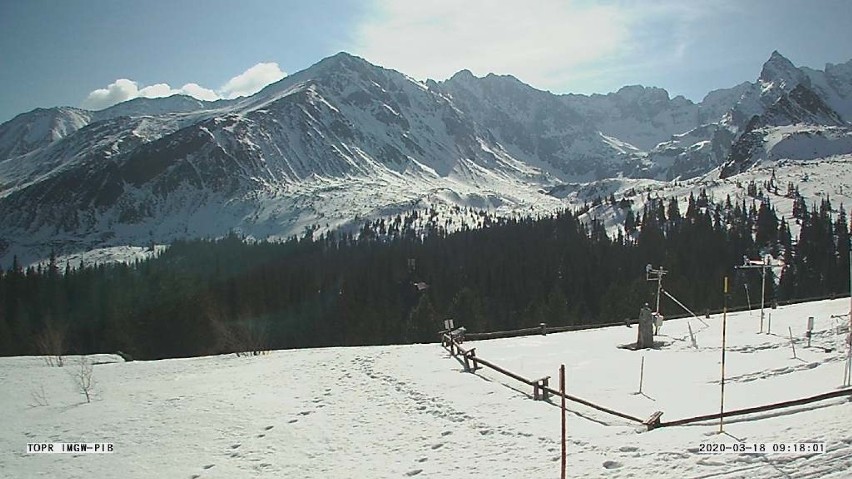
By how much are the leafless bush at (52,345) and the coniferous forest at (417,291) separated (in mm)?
656

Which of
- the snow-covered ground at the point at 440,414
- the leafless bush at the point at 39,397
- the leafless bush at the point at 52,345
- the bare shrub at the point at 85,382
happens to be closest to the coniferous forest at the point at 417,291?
the leafless bush at the point at 52,345

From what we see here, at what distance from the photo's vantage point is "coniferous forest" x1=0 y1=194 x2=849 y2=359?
255 ft

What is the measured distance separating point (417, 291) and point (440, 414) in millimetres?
100028

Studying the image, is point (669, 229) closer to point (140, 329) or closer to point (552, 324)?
point (552, 324)

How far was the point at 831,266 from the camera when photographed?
360ft

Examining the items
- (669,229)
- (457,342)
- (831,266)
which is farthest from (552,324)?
(669,229)

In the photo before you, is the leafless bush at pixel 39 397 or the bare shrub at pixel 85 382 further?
the bare shrub at pixel 85 382

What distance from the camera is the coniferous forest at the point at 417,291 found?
7775cm

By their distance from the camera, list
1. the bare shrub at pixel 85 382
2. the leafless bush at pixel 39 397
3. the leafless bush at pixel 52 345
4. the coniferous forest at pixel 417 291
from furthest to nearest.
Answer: the coniferous forest at pixel 417 291, the leafless bush at pixel 52 345, the bare shrub at pixel 85 382, the leafless bush at pixel 39 397

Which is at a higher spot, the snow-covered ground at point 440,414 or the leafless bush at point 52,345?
the snow-covered ground at point 440,414

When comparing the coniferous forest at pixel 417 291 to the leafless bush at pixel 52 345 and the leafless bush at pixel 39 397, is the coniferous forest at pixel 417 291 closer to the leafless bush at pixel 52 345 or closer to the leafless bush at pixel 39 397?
the leafless bush at pixel 52 345

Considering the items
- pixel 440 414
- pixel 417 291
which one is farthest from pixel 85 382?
pixel 417 291

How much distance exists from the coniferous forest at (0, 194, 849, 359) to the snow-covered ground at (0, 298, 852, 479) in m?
23.5

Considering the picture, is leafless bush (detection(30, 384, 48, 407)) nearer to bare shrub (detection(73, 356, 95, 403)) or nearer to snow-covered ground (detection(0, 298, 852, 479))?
snow-covered ground (detection(0, 298, 852, 479))
